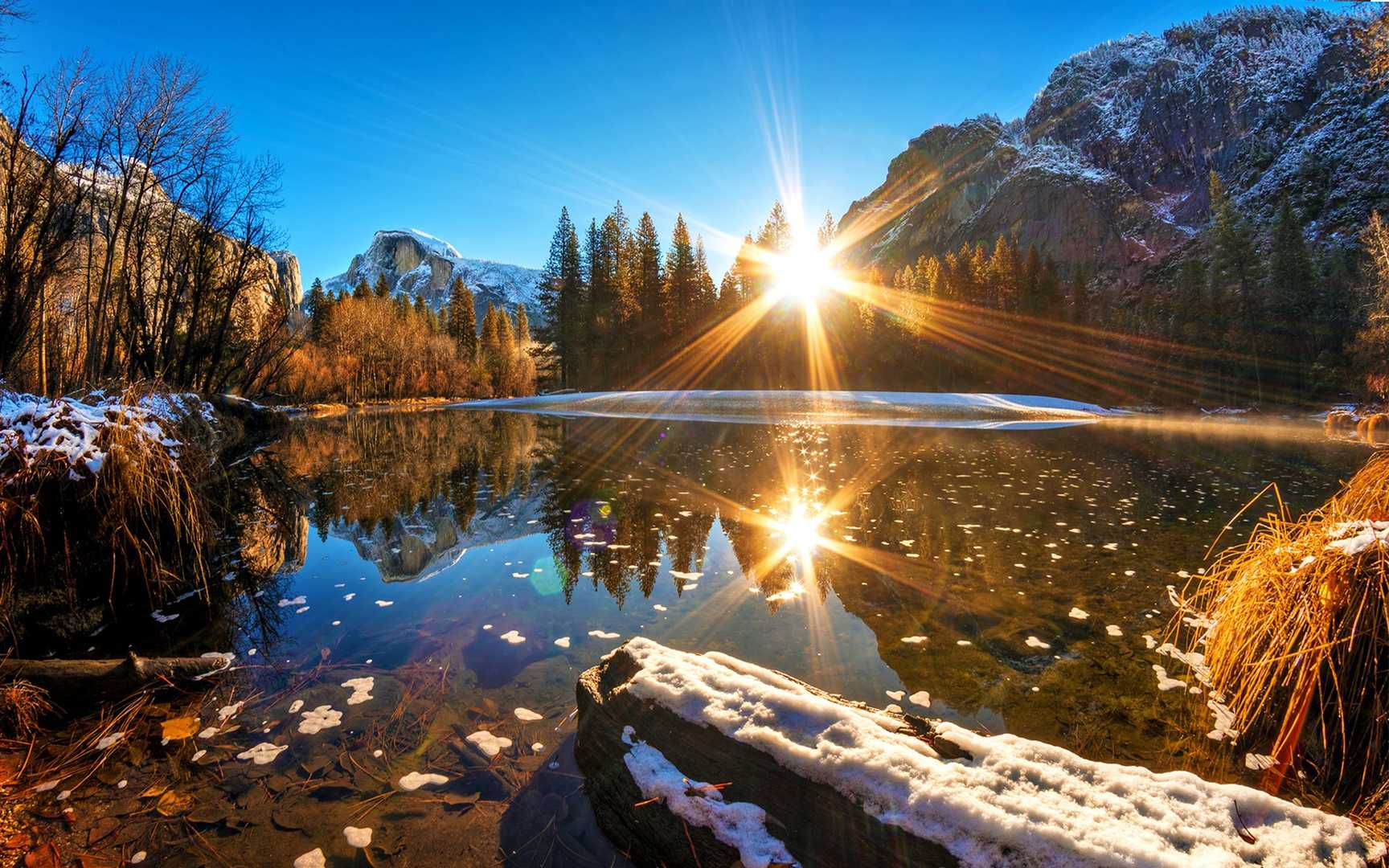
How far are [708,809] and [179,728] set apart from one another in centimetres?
352

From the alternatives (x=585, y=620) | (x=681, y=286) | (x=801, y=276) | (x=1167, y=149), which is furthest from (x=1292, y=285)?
(x=1167, y=149)

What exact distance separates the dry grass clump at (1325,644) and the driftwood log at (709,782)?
2.31 metres

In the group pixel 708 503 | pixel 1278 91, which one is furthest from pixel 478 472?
pixel 1278 91

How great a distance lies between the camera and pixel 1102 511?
876 centimetres

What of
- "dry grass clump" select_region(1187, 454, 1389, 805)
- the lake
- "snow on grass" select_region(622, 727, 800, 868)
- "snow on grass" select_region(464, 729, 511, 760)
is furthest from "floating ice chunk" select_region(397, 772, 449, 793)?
"dry grass clump" select_region(1187, 454, 1389, 805)

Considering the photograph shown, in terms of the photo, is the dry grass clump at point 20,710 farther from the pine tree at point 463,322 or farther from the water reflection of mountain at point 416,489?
A: the pine tree at point 463,322

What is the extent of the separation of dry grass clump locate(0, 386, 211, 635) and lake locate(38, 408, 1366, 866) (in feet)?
2.62

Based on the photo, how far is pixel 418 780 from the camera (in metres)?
2.92

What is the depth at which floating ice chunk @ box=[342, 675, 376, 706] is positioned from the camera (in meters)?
3.69

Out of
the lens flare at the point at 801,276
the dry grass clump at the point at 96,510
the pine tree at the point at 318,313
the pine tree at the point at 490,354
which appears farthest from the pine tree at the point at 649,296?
the dry grass clump at the point at 96,510

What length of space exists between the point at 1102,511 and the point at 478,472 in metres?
13.3

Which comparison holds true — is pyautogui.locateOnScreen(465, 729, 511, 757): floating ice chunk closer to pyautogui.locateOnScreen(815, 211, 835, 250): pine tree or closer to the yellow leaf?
the yellow leaf

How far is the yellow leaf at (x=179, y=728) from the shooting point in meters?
3.21

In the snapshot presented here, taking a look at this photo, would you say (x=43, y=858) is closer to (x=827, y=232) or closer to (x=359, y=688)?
(x=359, y=688)
